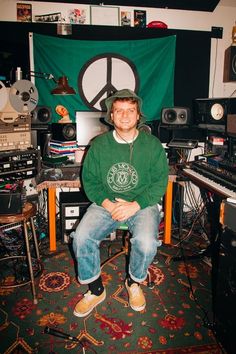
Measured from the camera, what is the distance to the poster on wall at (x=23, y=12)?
319cm

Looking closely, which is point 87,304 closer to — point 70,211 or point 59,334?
point 59,334

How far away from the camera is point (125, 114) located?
6.93ft

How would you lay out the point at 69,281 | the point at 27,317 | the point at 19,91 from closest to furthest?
the point at 27,317 → the point at 69,281 → the point at 19,91

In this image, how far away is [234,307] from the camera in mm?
1538

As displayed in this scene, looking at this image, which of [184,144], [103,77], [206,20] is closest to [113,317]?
[184,144]

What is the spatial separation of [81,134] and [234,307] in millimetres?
2279

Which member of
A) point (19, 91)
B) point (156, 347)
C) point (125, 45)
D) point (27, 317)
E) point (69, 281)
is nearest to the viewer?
point (156, 347)

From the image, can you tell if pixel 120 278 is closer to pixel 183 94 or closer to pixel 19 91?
pixel 19 91

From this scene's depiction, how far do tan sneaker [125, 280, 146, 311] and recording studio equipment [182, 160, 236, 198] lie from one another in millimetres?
935

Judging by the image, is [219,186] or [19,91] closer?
[219,186]

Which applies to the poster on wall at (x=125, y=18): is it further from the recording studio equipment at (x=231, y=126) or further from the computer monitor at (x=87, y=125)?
the recording studio equipment at (x=231, y=126)

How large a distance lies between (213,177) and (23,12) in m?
2.80

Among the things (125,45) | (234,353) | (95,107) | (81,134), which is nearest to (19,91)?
(81,134)

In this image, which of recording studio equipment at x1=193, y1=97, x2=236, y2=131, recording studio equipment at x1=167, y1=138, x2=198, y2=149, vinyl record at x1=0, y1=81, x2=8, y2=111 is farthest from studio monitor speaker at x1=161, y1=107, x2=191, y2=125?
vinyl record at x1=0, y1=81, x2=8, y2=111
